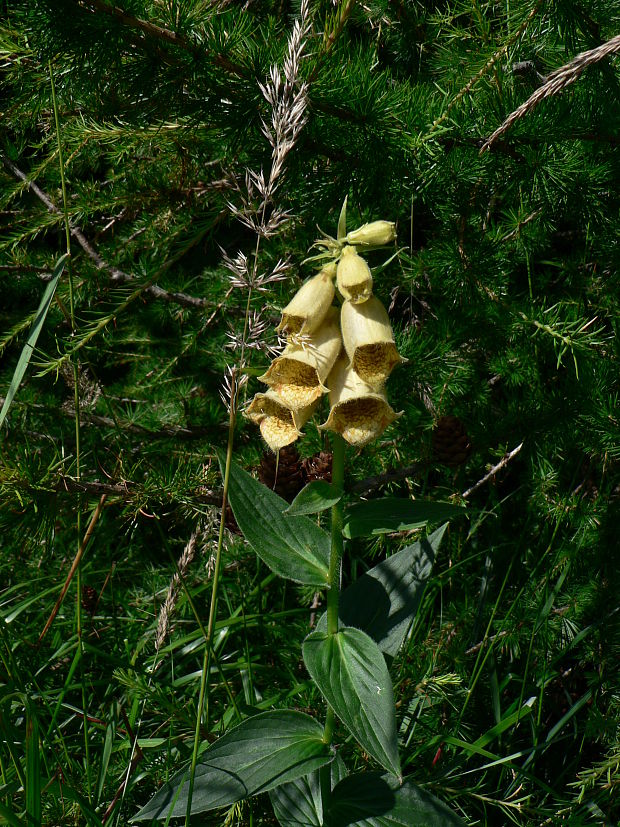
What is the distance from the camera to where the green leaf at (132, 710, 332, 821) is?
4.30ft

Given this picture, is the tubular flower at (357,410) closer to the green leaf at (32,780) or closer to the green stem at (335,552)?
the green stem at (335,552)

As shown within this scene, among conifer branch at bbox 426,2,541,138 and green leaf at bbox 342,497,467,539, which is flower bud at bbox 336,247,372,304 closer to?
green leaf at bbox 342,497,467,539

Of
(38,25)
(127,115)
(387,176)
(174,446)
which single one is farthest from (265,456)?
(38,25)

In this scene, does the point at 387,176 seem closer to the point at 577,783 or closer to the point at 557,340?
the point at 557,340

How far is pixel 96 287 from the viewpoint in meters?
2.38

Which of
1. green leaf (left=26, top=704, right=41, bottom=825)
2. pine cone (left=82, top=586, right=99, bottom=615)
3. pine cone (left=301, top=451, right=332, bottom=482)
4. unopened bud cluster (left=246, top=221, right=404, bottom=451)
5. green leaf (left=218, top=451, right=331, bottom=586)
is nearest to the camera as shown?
green leaf (left=26, top=704, right=41, bottom=825)

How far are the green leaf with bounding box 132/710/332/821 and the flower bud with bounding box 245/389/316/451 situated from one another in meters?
0.54

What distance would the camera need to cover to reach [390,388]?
77.0 inches

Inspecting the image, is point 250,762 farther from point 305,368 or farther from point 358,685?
point 305,368

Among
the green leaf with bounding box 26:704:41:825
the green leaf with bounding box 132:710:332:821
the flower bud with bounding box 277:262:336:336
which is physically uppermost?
the flower bud with bounding box 277:262:336:336

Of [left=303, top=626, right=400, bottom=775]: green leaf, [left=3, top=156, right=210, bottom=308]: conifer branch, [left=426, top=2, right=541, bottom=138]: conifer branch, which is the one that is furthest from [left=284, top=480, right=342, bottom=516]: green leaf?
[left=3, top=156, right=210, bottom=308]: conifer branch

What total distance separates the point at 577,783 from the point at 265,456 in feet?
3.40

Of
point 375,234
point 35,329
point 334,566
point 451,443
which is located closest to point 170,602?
point 334,566

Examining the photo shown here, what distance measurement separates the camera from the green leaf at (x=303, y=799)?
1.47 metres
